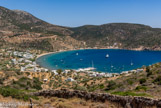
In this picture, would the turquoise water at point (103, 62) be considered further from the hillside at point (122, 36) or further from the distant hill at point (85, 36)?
the hillside at point (122, 36)

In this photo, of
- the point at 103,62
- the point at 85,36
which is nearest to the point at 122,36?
the point at 85,36

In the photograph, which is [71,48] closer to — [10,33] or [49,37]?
[49,37]

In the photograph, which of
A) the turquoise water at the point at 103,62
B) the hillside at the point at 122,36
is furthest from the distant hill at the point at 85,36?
the turquoise water at the point at 103,62

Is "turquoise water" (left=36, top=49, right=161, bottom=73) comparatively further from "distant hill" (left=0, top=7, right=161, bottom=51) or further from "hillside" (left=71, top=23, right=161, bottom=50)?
"hillside" (left=71, top=23, right=161, bottom=50)

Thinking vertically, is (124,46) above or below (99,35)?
below

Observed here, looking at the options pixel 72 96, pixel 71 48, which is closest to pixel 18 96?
pixel 72 96

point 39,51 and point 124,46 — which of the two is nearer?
point 39,51

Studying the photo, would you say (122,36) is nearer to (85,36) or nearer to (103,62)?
(85,36)

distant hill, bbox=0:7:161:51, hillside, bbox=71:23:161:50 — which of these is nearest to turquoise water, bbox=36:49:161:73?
distant hill, bbox=0:7:161:51
